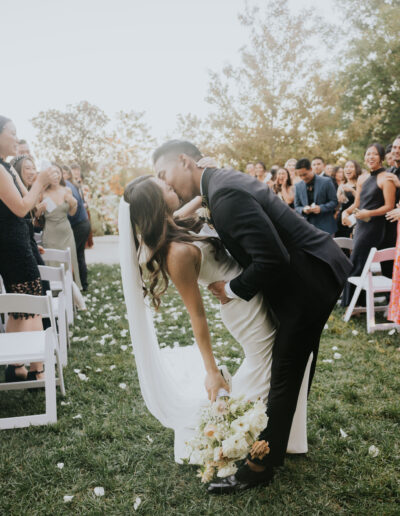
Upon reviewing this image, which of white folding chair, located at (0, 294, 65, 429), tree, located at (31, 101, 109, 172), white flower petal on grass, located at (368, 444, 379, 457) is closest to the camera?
white flower petal on grass, located at (368, 444, 379, 457)

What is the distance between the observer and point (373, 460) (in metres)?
2.76

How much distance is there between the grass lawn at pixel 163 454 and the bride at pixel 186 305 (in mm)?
256

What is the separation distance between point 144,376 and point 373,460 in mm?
1639

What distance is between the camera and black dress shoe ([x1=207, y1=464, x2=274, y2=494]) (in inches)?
98.7

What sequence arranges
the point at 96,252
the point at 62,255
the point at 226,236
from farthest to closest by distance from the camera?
the point at 96,252 < the point at 62,255 < the point at 226,236

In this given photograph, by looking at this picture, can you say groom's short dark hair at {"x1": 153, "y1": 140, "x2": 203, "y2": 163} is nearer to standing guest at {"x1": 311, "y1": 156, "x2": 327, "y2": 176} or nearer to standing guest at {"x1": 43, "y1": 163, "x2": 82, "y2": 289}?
standing guest at {"x1": 43, "y1": 163, "x2": 82, "y2": 289}

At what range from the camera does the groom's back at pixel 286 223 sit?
2131 millimetres

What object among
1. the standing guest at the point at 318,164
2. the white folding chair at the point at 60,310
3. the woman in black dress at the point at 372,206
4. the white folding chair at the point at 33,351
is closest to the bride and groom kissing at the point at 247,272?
the white folding chair at the point at 33,351

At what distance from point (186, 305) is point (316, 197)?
201 inches

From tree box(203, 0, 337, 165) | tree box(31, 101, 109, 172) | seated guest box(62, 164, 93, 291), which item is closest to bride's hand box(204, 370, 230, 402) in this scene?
seated guest box(62, 164, 93, 291)

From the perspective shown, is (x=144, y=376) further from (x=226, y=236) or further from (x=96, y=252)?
(x=96, y=252)

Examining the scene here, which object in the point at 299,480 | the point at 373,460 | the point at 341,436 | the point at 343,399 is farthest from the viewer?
the point at 343,399

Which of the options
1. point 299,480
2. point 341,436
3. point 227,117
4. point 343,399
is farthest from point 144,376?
point 227,117

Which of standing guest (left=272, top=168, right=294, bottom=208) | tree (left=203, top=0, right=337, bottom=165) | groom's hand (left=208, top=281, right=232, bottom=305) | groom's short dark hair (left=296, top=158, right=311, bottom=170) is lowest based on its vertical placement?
groom's hand (left=208, top=281, right=232, bottom=305)
